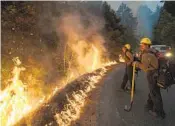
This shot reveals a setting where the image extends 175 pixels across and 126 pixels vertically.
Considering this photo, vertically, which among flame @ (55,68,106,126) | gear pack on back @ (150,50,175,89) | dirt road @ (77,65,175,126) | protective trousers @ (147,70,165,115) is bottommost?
dirt road @ (77,65,175,126)

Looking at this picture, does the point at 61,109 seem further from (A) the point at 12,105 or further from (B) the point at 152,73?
(B) the point at 152,73

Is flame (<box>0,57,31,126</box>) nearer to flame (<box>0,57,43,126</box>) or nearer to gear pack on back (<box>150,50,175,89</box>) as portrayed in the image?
flame (<box>0,57,43,126</box>)

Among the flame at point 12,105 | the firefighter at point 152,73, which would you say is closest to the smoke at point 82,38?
the flame at point 12,105

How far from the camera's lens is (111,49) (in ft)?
124

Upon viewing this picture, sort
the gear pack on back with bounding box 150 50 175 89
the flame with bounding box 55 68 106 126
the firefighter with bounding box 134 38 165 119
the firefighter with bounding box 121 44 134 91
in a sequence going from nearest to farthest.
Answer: the flame with bounding box 55 68 106 126 → the gear pack on back with bounding box 150 50 175 89 → the firefighter with bounding box 134 38 165 119 → the firefighter with bounding box 121 44 134 91

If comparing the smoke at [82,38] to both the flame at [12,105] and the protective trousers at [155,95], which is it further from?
the protective trousers at [155,95]

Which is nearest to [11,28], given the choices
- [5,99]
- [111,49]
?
[5,99]

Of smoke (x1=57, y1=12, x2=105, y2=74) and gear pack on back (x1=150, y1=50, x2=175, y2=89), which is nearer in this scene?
gear pack on back (x1=150, y1=50, x2=175, y2=89)

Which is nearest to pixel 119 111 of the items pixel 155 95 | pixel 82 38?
pixel 155 95

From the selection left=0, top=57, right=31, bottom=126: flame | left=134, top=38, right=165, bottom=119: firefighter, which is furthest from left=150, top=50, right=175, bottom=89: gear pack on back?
left=0, top=57, right=31, bottom=126: flame

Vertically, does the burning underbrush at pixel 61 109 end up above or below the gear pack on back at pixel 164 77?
below

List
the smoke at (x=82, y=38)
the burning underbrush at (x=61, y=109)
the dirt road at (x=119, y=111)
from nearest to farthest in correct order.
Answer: the burning underbrush at (x=61, y=109)
the dirt road at (x=119, y=111)
the smoke at (x=82, y=38)

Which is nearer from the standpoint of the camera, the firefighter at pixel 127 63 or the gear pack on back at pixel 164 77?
the gear pack on back at pixel 164 77

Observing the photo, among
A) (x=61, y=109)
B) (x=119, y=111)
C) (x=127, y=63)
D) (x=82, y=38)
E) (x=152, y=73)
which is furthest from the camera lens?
(x=82, y=38)
